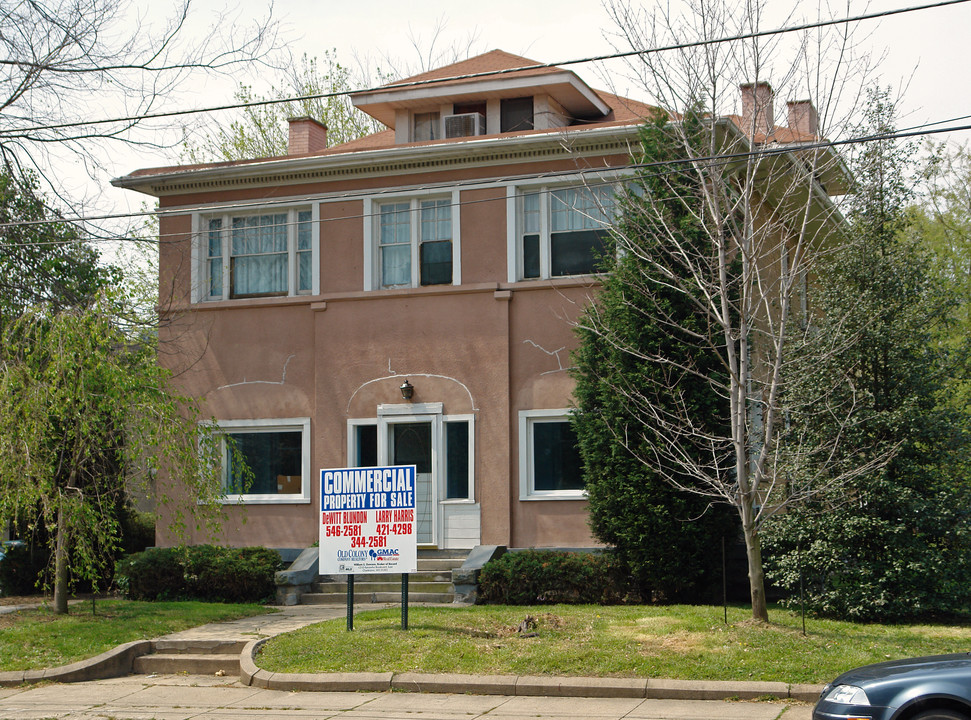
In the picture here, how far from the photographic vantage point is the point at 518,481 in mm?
17938

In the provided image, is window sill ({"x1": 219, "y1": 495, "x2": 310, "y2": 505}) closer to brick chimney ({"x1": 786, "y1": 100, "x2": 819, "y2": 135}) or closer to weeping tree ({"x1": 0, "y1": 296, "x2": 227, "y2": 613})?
weeping tree ({"x1": 0, "y1": 296, "x2": 227, "y2": 613})

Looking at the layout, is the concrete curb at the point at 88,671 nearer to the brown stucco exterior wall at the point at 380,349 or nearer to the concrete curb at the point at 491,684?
the concrete curb at the point at 491,684

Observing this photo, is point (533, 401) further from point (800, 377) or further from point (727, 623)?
point (727, 623)

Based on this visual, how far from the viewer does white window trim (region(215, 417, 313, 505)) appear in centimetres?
1908

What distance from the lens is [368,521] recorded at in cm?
1355

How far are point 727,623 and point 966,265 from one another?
2103cm

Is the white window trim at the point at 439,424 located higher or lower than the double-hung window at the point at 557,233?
lower

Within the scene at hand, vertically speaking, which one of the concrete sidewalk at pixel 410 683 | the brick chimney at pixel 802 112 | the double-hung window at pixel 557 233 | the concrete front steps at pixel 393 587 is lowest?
the concrete sidewalk at pixel 410 683

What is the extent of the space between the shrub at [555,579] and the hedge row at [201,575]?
3.95 meters

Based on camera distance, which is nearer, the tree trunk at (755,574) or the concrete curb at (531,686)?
the concrete curb at (531,686)

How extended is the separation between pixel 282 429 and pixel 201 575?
321 cm

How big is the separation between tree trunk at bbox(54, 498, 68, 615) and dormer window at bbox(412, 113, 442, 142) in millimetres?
10564

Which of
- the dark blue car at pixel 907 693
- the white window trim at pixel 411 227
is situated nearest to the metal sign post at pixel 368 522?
the white window trim at pixel 411 227

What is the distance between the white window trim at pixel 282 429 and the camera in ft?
62.6
